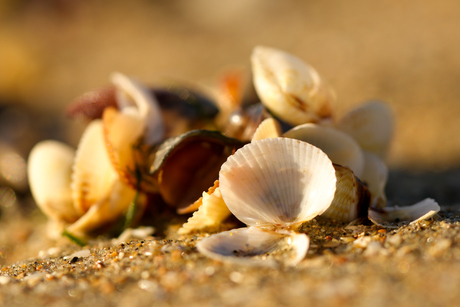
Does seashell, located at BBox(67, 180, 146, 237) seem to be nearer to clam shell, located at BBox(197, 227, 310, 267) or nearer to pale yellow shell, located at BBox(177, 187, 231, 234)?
pale yellow shell, located at BBox(177, 187, 231, 234)

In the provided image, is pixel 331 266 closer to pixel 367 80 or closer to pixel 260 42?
pixel 367 80

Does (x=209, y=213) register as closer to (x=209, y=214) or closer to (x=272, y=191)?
(x=209, y=214)

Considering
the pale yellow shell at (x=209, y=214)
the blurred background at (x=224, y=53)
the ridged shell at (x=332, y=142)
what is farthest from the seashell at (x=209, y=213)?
the blurred background at (x=224, y=53)

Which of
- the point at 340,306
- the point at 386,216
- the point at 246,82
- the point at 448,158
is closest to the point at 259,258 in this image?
the point at 340,306

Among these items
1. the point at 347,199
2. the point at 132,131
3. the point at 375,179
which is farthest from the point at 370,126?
the point at 132,131

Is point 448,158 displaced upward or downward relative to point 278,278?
downward

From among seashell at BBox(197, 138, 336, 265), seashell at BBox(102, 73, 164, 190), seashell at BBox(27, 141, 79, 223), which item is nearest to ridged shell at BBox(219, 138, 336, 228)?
seashell at BBox(197, 138, 336, 265)

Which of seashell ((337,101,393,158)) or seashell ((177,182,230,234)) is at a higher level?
seashell ((337,101,393,158))
